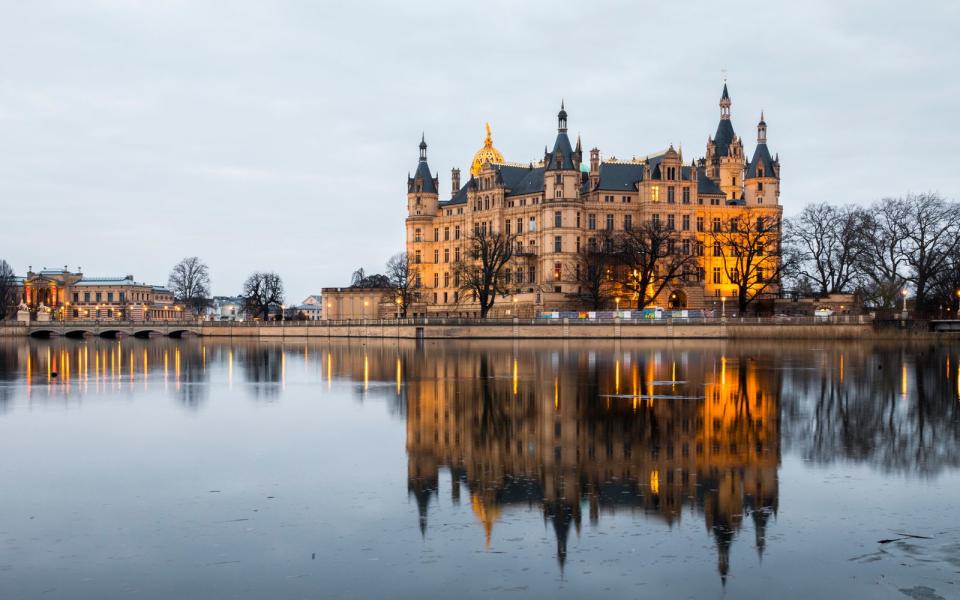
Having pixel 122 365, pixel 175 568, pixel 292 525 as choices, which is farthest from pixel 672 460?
pixel 122 365

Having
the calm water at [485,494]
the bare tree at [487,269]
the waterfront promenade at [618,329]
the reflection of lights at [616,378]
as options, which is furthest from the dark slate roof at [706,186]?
the calm water at [485,494]

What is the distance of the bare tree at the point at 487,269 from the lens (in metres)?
98.2

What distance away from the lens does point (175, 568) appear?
12.4 metres

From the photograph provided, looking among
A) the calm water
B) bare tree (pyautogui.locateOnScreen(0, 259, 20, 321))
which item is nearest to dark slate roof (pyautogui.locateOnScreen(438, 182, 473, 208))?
bare tree (pyautogui.locateOnScreen(0, 259, 20, 321))

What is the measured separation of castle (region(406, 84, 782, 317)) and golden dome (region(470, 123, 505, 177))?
9198 millimetres

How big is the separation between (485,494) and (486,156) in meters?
113

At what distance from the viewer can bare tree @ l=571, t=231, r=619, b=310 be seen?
99188 millimetres

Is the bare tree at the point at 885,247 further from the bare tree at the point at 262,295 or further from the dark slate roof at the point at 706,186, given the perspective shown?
the bare tree at the point at 262,295

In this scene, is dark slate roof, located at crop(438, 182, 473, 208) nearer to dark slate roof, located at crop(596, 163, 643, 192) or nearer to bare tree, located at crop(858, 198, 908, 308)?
dark slate roof, located at crop(596, 163, 643, 192)

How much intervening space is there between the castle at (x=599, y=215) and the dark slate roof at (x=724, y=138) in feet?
20.0

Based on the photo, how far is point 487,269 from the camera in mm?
98000

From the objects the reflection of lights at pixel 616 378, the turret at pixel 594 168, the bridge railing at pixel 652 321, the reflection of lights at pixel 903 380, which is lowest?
the reflection of lights at pixel 903 380

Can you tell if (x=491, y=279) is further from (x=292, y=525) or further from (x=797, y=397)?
(x=292, y=525)

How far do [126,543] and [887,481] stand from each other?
12511mm
